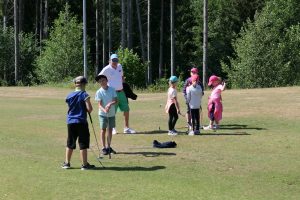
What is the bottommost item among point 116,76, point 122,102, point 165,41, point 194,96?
point 122,102

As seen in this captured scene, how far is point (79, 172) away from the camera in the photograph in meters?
9.87

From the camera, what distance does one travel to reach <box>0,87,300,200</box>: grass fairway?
8422mm

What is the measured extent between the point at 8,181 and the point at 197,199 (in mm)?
3312

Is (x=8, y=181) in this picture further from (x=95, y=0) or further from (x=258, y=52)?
(x=95, y=0)

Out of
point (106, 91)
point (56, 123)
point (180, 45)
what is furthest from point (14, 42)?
point (106, 91)

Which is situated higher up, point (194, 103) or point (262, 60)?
point (262, 60)

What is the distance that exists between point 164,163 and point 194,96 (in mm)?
4033

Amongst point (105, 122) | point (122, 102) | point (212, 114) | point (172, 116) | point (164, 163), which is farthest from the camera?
point (212, 114)

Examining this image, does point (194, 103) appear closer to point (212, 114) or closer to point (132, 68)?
point (212, 114)

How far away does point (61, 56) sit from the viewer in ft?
150

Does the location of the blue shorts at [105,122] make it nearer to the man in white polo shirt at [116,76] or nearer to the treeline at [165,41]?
the man in white polo shirt at [116,76]

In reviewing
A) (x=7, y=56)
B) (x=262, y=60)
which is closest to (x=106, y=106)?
(x=262, y=60)

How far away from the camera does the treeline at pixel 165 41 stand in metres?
43.6

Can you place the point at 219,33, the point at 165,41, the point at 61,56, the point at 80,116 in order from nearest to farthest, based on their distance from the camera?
1. the point at 80,116
2. the point at 61,56
3. the point at 219,33
4. the point at 165,41
